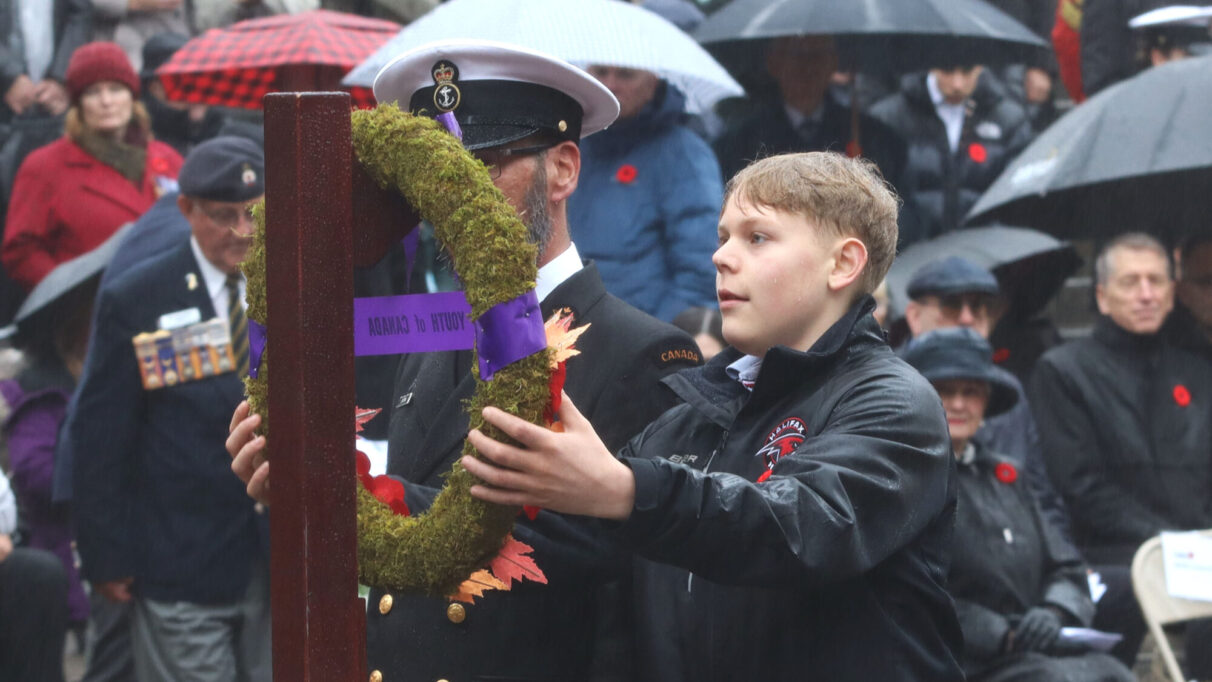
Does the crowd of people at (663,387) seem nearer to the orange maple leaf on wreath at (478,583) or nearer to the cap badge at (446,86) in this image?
the cap badge at (446,86)

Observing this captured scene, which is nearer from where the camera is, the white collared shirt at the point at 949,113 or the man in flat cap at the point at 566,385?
the man in flat cap at the point at 566,385

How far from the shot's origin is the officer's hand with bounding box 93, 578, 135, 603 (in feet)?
19.1

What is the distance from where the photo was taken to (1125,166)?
21.8 ft

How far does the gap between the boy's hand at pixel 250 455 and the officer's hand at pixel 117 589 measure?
3491 mm

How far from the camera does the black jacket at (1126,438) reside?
672cm

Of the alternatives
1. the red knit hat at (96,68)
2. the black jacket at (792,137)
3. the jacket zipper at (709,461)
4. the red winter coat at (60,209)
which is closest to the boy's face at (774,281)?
the jacket zipper at (709,461)

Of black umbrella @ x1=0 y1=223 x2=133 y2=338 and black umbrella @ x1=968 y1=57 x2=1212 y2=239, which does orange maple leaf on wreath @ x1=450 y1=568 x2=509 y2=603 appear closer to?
black umbrella @ x1=0 y1=223 x2=133 y2=338

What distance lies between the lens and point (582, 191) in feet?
20.7

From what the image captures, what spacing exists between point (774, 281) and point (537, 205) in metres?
0.65

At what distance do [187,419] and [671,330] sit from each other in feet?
10.2

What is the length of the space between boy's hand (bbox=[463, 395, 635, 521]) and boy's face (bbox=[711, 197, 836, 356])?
24.8 inches

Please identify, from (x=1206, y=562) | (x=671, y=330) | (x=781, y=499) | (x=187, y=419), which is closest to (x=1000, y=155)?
(x=1206, y=562)

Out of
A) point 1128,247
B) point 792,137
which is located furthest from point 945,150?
point 1128,247

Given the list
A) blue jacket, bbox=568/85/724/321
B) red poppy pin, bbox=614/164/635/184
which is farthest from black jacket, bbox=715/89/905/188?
red poppy pin, bbox=614/164/635/184
